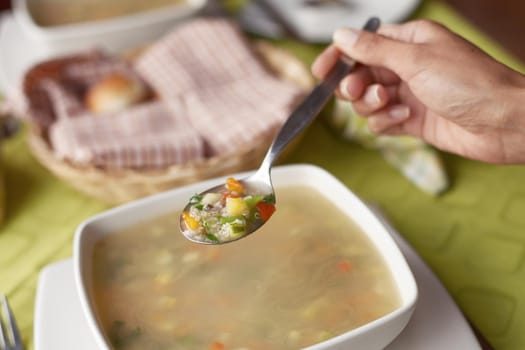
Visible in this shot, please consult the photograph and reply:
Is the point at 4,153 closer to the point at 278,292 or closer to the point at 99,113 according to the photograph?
the point at 99,113

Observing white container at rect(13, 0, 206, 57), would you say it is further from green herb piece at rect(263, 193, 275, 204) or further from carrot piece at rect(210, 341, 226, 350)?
carrot piece at rect(210, 341, 226, 350)

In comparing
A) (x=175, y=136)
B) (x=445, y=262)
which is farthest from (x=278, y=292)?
(x=175, y=136)

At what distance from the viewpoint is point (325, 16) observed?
2131 mm

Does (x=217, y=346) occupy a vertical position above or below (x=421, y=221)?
above

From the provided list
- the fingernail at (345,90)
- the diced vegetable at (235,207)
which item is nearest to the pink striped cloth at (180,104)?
the fingernail at (345,90)

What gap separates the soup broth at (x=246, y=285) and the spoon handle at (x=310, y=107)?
13 centimetres

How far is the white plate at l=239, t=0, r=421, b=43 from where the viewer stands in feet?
6.97

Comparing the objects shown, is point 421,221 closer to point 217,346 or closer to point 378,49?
point 378,49

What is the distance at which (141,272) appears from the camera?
3.89ft

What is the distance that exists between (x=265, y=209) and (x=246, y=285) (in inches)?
5.5

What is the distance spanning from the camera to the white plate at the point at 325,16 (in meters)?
2.12

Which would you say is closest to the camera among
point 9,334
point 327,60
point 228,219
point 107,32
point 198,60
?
point 228,219

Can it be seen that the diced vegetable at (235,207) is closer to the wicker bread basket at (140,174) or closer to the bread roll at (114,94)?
the wicker bread basket at (140,174)

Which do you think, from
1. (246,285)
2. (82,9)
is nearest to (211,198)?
(246,285)
